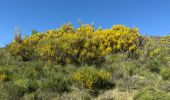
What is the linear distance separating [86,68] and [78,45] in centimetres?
344

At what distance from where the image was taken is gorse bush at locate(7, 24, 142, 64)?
50.3 ft

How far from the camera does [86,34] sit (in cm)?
1691

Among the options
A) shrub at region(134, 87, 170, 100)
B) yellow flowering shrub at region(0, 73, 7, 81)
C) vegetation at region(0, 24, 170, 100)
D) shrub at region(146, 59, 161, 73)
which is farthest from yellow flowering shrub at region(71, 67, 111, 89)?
shrub at region(146, 59, 161, 73)

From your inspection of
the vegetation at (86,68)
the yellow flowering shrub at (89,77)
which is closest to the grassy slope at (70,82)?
the vegetation at (86,68)

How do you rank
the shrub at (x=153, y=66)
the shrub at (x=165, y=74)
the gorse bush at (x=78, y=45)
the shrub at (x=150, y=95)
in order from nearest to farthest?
the shrub at (x=150, y=95) < the shrub at (x=165, y=74) < the shrub at (x=153, y=66) < the gorse bush at (x=78, y=45)

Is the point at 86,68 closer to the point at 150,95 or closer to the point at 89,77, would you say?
the point at 89,77

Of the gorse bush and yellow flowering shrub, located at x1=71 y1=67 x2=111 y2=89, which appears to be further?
the gorse bush

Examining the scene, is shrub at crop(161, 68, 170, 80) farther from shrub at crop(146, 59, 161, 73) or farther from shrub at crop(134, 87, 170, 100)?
shrub at crop(134, 87, 170, 100)

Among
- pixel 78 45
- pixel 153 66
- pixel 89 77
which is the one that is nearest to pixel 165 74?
pixel 153 66

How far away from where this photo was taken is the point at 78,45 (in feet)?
51.9

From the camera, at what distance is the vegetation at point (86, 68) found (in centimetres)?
1112

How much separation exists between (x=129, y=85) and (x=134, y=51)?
20.5ft

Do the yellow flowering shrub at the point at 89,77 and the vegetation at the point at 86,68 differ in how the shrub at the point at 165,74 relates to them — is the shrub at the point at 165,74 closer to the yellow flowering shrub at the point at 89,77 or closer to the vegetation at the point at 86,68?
the vegetation at the point at 86,68

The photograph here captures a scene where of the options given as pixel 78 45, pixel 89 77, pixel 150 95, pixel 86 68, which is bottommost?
pixel 150 95
